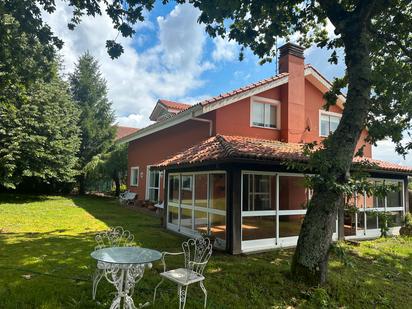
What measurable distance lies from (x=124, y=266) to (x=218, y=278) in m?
2.67

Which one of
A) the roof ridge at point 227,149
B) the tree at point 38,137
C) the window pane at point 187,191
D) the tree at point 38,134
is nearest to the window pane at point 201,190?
the window pane at point 187,191

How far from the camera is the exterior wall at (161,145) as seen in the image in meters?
13.5

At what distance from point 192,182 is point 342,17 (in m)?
6.75

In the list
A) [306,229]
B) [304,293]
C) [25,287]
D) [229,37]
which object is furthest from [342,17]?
[25,287]

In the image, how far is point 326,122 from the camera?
15.5 metres

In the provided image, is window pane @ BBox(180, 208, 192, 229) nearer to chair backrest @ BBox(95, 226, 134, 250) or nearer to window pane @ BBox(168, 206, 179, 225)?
window pane @ BBox(168, 206, 179, 225)

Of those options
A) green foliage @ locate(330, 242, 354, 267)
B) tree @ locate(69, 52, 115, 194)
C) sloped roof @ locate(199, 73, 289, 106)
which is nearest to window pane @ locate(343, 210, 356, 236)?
sloped roof @ locate(199, 73, 289, 106)

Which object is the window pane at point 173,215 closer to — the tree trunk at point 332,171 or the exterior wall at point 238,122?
the exterior wall at point 238,122

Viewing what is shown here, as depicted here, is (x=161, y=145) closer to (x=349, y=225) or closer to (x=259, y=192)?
(x=259, y=192)

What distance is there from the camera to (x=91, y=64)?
28266 mm

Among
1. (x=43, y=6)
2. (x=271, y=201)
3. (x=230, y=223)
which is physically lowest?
(x=230, y=223)

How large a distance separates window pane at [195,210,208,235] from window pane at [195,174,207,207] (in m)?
0.31

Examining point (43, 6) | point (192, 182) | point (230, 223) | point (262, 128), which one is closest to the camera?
point (43, 6)

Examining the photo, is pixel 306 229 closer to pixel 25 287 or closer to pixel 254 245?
pixel 254 245
